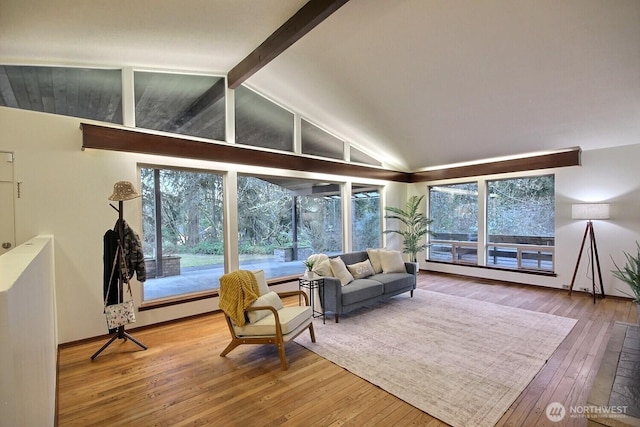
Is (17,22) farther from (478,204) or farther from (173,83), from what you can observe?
(478,204)

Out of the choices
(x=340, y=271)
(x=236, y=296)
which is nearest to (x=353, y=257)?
(x=340, y=271)

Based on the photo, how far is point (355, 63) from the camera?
13.2 ft

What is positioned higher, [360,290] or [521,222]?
[521,222]

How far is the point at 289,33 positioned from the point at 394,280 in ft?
12.1

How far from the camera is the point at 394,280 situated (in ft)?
→ 15.6

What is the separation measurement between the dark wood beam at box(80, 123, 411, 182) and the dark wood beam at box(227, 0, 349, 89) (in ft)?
3.68

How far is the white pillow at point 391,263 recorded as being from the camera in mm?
5121

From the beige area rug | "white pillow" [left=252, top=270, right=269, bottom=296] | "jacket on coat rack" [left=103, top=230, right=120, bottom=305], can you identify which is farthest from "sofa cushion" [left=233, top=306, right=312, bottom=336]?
"jacket on coat rack" [left=103, top=230, right=120, bottom=305]

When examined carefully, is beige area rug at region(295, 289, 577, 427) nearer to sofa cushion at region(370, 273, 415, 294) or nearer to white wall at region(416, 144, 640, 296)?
sofa cushion at region(370, 273, 415, 294)

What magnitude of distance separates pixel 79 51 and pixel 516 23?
4621mm

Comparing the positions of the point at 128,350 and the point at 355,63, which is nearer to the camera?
the point at 128,350

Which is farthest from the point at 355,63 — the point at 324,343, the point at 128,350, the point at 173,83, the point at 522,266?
the point at 522,266

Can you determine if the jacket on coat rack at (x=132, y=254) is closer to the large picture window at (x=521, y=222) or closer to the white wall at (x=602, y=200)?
the large picture window at (x=521, y=222)

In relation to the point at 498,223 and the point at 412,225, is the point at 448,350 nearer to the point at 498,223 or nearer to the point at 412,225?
the point at 498,223
